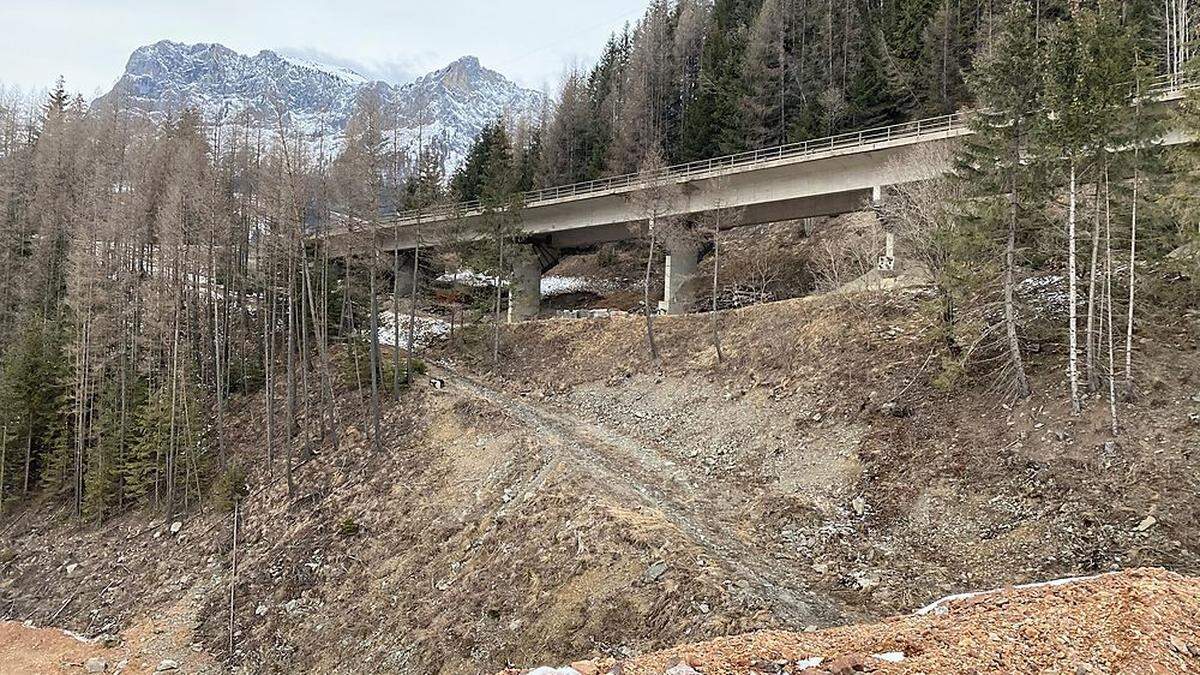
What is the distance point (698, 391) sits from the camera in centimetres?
2361

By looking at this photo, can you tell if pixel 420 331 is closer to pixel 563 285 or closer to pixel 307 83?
pixel 563 285

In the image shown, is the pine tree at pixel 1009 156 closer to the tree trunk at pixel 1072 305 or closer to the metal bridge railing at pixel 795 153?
the tree trunk at pixel 1072 305

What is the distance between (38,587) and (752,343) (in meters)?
27.5

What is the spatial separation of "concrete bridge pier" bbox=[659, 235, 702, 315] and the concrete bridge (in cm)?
6

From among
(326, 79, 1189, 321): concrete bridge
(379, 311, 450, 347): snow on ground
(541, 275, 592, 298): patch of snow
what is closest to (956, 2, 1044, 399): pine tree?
(326, 79, 1189, 321): concrete bridge

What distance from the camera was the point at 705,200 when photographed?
1313 inches

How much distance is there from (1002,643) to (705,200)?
96.2 ft

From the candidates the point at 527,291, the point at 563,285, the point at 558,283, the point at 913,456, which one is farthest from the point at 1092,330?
the point at 558,283

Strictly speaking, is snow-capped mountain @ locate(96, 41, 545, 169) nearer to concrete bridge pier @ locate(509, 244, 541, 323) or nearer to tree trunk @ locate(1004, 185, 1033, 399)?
concrete bridge pier @ locate(509, 244, 541, 323)

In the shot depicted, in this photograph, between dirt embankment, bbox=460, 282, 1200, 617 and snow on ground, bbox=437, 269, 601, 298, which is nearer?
dirt embankment, bbox=460, 282, 1200, 617

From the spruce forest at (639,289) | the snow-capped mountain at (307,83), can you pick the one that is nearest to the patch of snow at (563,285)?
the spruce forest at (639,289)

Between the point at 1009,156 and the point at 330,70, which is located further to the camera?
the point at 330,70

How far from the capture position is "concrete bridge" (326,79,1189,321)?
26.8 metres

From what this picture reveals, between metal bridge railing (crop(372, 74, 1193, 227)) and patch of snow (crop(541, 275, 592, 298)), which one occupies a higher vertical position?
metal bridge railing (crop(372, 74, 1193, 227))
